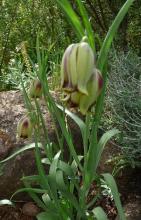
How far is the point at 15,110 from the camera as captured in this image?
2529 mm

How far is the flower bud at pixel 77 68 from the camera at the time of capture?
3.09ft

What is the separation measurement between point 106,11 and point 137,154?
204cm

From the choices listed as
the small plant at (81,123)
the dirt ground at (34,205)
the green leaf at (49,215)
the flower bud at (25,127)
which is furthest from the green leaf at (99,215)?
the dirt ground at (34,205)

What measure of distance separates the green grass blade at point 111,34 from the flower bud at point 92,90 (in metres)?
0.17

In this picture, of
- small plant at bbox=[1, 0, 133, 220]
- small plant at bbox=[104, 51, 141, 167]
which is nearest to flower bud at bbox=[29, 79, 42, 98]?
small plant at bbox=[1, 0, 133, 220]

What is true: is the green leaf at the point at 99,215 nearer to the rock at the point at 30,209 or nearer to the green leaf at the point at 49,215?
the green leaf at the point at 49,215

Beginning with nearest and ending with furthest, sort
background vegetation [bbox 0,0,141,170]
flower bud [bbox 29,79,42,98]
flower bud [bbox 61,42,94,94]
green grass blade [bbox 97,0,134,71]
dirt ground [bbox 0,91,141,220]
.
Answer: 1. flower bud [bbox 61,42,94,94]
2. green grass blade [bbox 97,0,134,71]
3. flower bud [bbox 29,79,42,98]
4. dirt ground [bbox 0,91,141,220]
5. background vegetation [bbox 0,0,141,170]

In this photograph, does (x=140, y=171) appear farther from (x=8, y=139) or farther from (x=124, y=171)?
(x=8, y=139)

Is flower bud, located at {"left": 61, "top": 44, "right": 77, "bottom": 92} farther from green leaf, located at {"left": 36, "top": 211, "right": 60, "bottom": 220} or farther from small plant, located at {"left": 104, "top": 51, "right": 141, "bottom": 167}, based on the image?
small plant, located at {"left": 104, "top": 51, "right": 141, "bottom": 167}

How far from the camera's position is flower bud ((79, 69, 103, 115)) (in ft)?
3.15

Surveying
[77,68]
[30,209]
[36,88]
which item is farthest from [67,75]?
[30,209]

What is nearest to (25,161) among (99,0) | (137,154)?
(137,154)

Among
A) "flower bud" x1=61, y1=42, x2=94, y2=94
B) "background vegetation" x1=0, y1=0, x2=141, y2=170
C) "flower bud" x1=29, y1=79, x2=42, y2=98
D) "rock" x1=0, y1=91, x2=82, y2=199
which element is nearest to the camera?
"flower bud" x1=61, y1=42, x2=94, y2=94

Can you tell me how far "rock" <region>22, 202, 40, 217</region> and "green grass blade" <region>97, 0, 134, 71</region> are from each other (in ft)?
3.87
